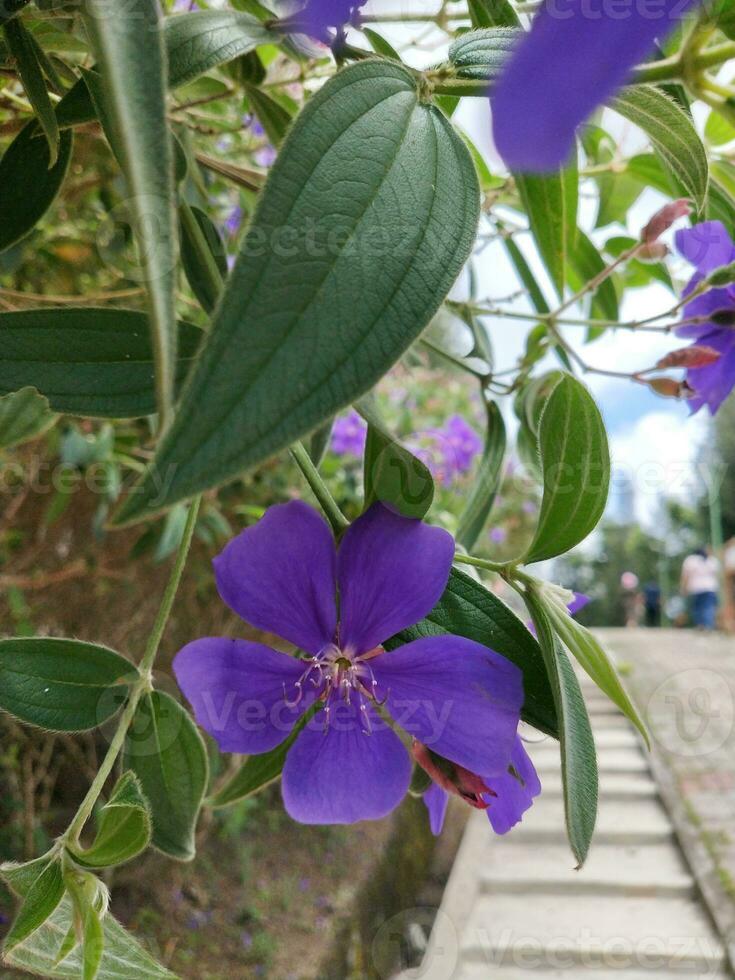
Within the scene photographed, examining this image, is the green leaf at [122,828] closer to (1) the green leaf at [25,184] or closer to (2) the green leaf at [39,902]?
(2) the green leaf at [39,902]

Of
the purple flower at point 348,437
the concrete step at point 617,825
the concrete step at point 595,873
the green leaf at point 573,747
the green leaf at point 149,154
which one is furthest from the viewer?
the concrete step at point 617,825

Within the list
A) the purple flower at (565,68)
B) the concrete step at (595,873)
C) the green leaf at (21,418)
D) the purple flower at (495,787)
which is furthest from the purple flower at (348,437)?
the concrete step at (595,873)

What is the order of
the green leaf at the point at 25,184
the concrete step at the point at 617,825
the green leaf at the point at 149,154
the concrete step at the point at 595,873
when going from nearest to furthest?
the green leaf at the point at 149,154, the green leaf at the point at 25,184, the concrete step at the point at 595,873, the concrete step at the point at 617,825

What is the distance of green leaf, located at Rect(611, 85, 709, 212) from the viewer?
0.30 metres

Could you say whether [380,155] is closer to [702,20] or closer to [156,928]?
[702,20]

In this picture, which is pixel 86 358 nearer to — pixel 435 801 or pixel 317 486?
pixel 317 486

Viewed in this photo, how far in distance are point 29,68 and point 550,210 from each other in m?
0.24

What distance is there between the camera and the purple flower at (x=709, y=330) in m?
0.52

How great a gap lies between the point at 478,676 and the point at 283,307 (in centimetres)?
16

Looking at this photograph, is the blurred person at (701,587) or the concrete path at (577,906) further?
the blurred person at (701,587)

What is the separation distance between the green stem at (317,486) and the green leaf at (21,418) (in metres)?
0.18

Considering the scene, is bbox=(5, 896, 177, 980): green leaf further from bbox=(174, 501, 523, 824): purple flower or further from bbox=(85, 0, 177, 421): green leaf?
bbox=(85, 0, 177, 421): green leaf

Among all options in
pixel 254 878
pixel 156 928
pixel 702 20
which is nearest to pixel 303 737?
pixel 702 20

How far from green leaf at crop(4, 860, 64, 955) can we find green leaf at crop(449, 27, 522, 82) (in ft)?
1.10
